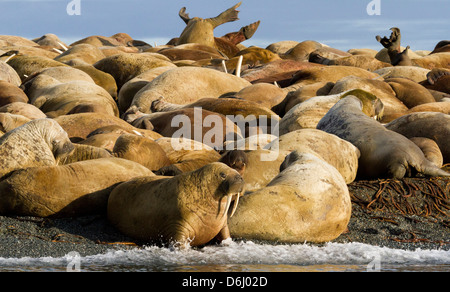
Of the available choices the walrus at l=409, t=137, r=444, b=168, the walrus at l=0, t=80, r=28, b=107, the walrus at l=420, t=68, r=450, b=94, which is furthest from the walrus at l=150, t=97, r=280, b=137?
the walrus at l=420, t=68, r=450, b=94

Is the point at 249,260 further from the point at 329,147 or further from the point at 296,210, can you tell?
the point at 329,147

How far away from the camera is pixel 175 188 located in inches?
232

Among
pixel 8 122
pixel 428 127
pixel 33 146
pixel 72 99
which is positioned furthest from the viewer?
pixel 72 99

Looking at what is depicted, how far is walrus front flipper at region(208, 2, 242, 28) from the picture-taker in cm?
2758

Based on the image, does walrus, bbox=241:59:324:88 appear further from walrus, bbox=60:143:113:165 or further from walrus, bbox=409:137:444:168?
walrus, bbox=60:143:113:165

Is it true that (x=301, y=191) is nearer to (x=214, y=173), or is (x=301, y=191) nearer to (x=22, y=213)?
(x=214, y=173)

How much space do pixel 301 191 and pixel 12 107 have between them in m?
6.70

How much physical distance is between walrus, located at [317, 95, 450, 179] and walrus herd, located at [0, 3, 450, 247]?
17 mm

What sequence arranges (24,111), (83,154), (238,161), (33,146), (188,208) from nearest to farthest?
(188,208)
(238,161)
(33,146)
(83,154)
(24,111)

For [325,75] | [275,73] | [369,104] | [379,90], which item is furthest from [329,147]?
[275,73]

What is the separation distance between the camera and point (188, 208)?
5.79m

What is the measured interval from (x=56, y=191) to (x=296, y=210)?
2.20 m

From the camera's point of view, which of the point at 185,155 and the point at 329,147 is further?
the point at 185,155
